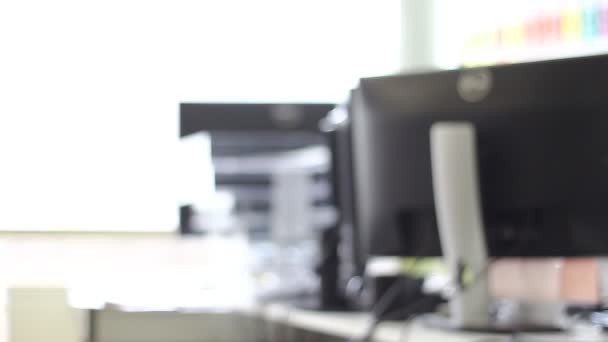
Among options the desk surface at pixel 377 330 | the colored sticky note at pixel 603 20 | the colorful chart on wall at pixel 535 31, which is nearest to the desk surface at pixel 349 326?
the desk surface at pixel 377 330

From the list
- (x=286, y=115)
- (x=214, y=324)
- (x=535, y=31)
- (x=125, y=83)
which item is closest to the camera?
(x=214, y=324)

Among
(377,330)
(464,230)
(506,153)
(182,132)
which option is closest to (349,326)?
(377,330)

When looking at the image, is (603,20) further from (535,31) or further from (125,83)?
(125,83)

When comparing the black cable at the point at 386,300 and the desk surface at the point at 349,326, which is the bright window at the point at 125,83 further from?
the black cable at the point at 386,300

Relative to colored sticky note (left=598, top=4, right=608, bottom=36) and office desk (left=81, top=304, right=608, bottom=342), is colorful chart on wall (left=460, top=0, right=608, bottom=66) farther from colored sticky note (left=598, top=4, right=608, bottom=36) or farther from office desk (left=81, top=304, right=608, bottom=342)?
office desk (left=81, top=304, right=608, bottom=342)

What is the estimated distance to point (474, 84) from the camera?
1.63 metres

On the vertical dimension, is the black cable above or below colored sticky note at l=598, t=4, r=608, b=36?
below

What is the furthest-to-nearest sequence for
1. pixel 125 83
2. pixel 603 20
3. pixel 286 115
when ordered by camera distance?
pixel 603 20 < pixel 125 83 < pixel 286 115

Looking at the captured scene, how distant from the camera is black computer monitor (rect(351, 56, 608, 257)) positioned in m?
1.53

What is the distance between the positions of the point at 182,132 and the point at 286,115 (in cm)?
29

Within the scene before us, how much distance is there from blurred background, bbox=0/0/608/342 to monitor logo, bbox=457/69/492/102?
36 centimetres

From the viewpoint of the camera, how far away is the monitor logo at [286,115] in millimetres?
2168

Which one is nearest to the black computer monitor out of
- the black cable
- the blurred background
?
the black cable

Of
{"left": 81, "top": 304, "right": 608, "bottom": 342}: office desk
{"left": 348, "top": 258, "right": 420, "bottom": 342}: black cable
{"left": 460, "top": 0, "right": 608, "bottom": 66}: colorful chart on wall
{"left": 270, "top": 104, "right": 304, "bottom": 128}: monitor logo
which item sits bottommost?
{"left": 81, "top": 304, "right": 608, "bottom": 342}: office desk
